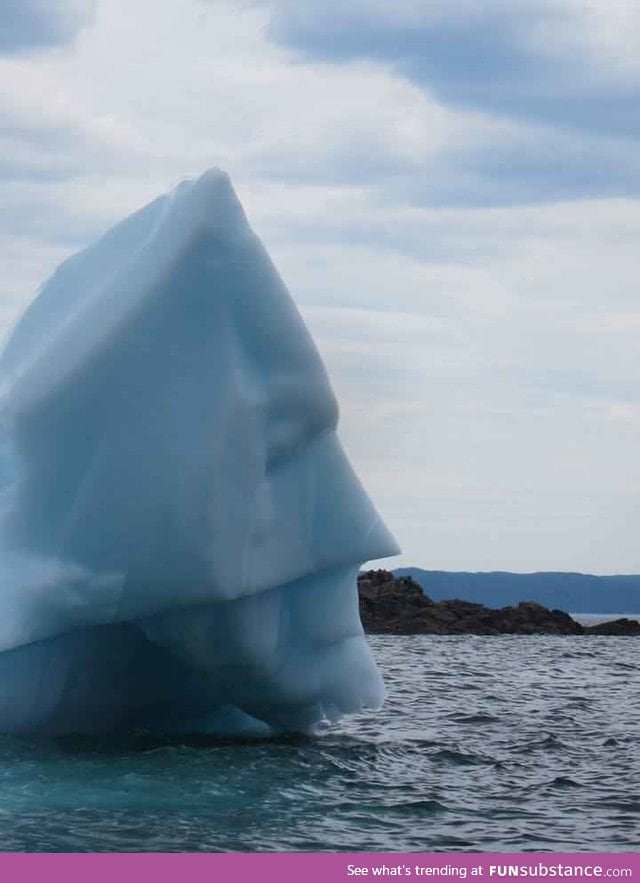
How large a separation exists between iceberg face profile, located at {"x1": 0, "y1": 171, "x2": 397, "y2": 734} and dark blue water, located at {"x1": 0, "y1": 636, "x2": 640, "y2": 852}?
3.64ft

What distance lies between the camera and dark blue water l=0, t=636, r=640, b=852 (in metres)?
11.4

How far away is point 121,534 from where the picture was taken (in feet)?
47.0

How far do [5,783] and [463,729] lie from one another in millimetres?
7473

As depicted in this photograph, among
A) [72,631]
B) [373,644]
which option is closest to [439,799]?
[72,631]

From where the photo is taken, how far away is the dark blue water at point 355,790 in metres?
11.4

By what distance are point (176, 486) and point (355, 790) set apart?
Answer: 132 inches

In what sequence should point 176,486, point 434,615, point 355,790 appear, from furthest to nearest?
1. point 434,615
2. point 176,486
3. point 355,790

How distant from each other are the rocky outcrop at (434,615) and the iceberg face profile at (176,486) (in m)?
39.0

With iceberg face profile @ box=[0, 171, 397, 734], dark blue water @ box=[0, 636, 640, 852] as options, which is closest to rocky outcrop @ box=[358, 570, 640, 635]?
dark blue water @ box=[0, 636, 640, 852]

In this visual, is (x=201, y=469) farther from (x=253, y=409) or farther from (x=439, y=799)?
(x=439, y=799)

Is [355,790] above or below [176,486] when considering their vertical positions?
below

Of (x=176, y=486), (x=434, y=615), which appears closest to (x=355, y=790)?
(x=176, y=486)

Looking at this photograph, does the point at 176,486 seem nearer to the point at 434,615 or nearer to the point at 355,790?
the point at 355,790

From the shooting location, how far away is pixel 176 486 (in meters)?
14.3
